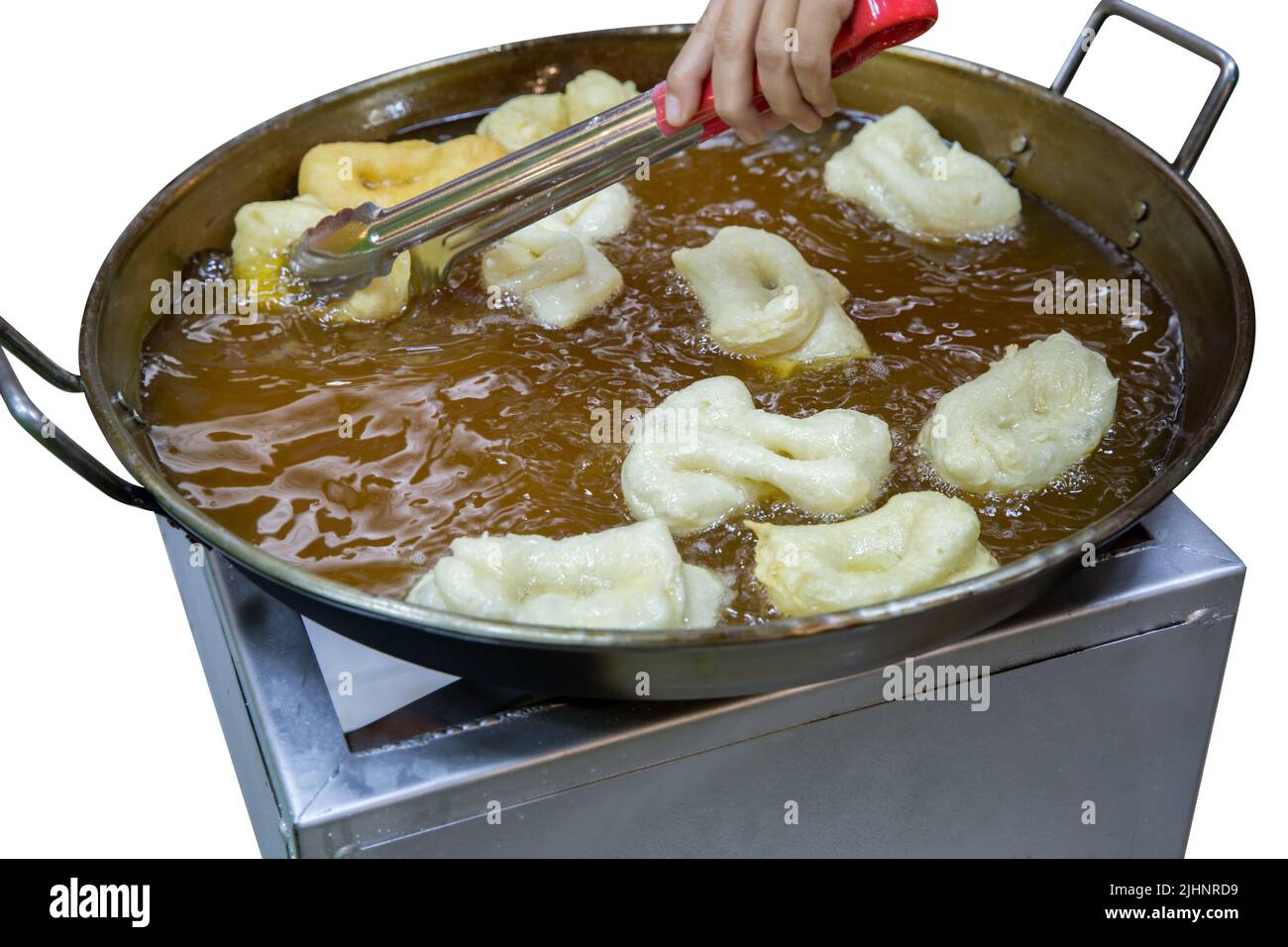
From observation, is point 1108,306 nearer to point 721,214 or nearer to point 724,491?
point 721,214

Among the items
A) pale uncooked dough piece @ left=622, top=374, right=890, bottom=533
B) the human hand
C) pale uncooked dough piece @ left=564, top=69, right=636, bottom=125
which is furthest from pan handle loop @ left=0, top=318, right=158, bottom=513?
pale uncooked dough piece @ left=564, top=69, right=636, bottom=125

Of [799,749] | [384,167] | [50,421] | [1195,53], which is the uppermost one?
[1195,53]

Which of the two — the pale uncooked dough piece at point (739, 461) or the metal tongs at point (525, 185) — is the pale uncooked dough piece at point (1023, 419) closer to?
the pale uncooked dough piece at point (739, 461)

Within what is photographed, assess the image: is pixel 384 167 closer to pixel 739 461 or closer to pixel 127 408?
pixel 127 408

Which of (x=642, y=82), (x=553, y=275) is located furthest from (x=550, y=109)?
(x=553, y=275)

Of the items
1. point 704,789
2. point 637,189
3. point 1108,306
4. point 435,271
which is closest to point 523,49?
point 637,189

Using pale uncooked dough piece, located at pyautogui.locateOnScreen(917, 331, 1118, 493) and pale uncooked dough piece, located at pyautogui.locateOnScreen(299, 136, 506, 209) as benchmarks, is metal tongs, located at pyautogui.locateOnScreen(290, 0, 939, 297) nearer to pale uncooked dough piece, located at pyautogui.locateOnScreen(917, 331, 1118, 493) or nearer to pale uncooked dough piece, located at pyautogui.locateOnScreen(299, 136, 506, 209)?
pale uncooked dough piece, located at pyautogui.locateOnScreen(299, 136, 506, 209)
